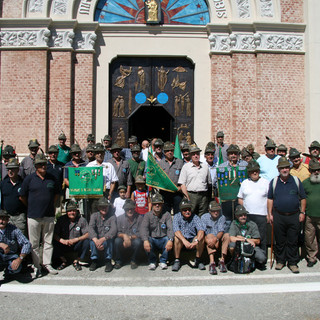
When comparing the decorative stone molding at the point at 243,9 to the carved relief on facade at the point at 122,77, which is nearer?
the decorative stone molding at the point at 243,9

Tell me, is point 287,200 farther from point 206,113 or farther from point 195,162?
point 206,113

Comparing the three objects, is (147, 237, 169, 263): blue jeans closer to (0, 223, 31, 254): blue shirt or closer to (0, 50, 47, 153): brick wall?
(0, 223, 31, 254): blue shirt

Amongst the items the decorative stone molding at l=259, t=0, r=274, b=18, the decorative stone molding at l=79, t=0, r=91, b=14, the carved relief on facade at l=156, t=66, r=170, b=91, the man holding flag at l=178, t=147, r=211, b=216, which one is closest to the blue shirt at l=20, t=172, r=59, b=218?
the man holding flag at l=178, t=147, r=211, b=216

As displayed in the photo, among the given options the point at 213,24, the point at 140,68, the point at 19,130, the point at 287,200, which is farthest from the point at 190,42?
the point at 287,200

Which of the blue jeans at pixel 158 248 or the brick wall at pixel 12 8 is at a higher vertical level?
the brick wall at pixel 12 8

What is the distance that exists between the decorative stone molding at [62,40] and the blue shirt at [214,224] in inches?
353

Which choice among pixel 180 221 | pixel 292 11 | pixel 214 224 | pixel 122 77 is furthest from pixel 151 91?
pixel 214 224

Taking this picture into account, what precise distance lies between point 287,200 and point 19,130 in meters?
9.57

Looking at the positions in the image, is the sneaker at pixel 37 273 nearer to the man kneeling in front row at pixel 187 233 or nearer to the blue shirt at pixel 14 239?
the blue shirt at pixel 14 239

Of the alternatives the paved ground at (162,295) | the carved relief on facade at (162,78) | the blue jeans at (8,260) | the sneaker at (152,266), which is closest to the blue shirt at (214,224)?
the paved ground at (162,295)

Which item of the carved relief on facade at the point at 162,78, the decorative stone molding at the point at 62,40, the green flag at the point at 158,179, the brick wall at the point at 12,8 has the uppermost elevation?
the brick wall at the point at 12,8

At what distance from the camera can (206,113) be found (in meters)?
14.6

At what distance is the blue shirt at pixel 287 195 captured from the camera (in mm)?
7371

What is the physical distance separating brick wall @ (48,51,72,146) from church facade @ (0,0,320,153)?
3cm
